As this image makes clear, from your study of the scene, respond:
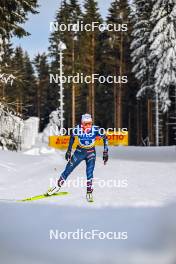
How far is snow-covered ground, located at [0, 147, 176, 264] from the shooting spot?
5180 millimetres

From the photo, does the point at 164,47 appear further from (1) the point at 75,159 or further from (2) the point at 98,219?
(2) the point at 98,219

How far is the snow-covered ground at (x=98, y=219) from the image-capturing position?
5.18 m

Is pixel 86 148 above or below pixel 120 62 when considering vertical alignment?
below

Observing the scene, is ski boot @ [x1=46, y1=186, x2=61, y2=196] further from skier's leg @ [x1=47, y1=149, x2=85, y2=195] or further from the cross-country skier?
the cross-country skier

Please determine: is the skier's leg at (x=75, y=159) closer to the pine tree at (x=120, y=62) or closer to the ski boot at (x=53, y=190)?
the ski boot at (x=53, y=190)

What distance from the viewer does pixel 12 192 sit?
32.3 feet

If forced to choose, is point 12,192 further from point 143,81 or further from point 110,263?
point 143,81

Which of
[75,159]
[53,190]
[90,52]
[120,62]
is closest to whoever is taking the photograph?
[75,159]

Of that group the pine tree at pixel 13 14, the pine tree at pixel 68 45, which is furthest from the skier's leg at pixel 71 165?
the pine tree at pixel 68 45

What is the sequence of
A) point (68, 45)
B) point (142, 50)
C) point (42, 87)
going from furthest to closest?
point (42, 87) → point (142, 50) → point (68, 45)

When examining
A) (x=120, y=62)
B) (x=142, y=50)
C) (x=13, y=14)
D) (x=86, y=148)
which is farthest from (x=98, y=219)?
(x=120, y=62)

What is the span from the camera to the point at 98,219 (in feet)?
22.1

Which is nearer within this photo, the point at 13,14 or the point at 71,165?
the point at 71,165

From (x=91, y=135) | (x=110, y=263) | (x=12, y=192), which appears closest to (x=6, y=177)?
(x=12, y=192)
